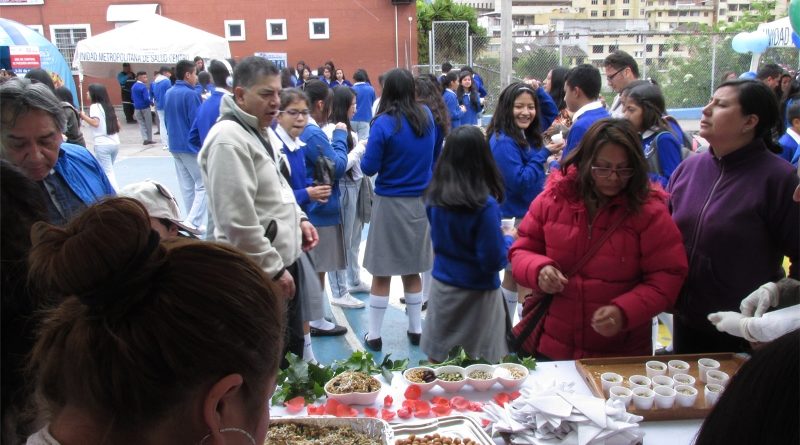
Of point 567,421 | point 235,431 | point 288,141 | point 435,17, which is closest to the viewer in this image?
point 235,431

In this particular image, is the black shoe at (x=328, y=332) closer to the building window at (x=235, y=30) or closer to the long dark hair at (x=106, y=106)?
the long dark hair at (x=106, y=106)

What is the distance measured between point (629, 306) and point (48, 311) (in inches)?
72.8

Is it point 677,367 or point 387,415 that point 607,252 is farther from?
point 387,415

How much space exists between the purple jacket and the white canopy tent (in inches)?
477

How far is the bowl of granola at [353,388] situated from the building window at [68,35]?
24.3 metres

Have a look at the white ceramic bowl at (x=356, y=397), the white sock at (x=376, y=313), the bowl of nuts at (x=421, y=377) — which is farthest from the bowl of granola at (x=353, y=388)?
the white sock at (x=376, y=313)

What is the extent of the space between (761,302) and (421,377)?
1097 mm

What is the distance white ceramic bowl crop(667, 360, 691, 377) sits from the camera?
2035 millimetres

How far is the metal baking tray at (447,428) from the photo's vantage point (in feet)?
5.67

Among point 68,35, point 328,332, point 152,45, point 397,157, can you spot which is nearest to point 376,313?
point 328,332

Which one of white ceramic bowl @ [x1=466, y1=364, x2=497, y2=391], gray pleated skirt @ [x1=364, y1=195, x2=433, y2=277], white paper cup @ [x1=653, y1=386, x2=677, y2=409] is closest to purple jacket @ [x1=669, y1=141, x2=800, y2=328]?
white paper cup @ [x1=653, y1=386, x2=677, y2=409]

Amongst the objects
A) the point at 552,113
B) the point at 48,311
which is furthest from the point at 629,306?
the point at 552,113

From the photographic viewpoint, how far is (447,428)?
1.78 metres

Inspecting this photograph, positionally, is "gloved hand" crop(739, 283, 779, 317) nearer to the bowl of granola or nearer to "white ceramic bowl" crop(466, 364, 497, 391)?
"white ceramic bowl" crop(466, 364, 497, 391)
